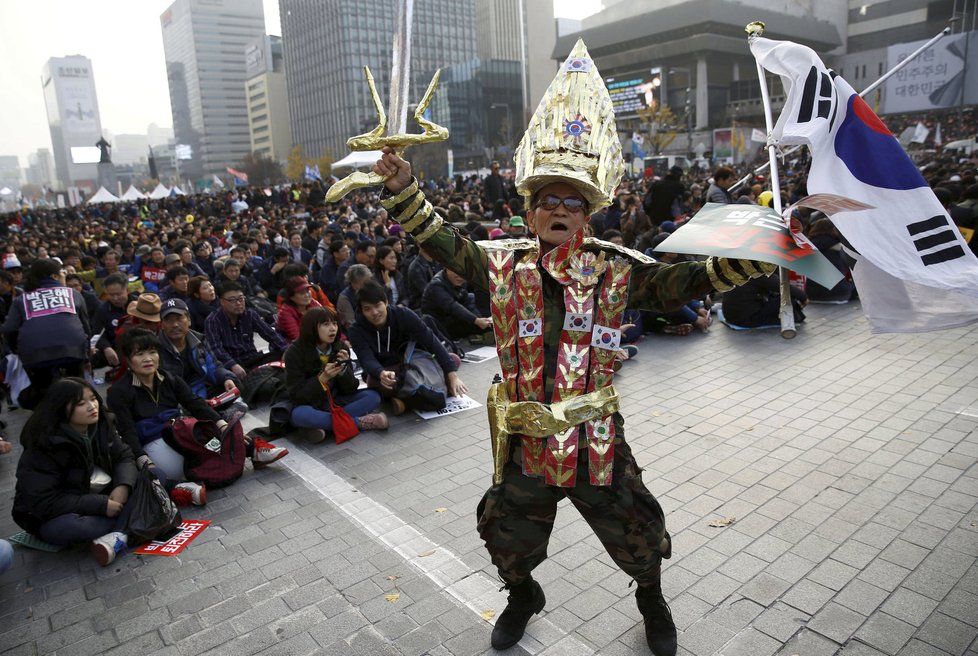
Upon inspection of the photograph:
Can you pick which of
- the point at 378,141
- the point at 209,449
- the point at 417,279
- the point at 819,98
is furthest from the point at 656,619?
the point at 417,279

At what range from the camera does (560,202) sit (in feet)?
9.53

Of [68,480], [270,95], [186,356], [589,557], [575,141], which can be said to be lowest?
[589,557]

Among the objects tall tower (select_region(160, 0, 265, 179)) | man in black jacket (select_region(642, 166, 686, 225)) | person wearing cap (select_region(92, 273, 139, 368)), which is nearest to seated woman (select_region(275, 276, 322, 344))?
person wearing cap (select_region(92, 273, 139, 368))

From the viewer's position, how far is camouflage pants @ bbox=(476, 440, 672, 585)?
2941 mm

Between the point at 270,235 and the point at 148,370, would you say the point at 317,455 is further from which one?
the point at 270,235

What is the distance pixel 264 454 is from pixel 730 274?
4.22 metres

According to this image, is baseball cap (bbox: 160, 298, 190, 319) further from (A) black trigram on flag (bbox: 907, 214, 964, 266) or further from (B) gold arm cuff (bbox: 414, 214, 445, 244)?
(A) black trigram on flag (bbox: 907, 214, 964, 266)

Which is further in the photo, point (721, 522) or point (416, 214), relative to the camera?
point (721, 522)

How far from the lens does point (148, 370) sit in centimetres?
518

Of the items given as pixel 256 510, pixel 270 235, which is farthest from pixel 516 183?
pixel 270 235

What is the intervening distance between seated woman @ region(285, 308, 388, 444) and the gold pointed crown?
11.8 ft

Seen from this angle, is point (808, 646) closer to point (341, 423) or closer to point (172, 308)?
point (341, 423)

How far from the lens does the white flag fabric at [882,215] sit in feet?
10.7

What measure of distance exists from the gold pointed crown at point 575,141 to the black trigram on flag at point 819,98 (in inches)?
49.7
